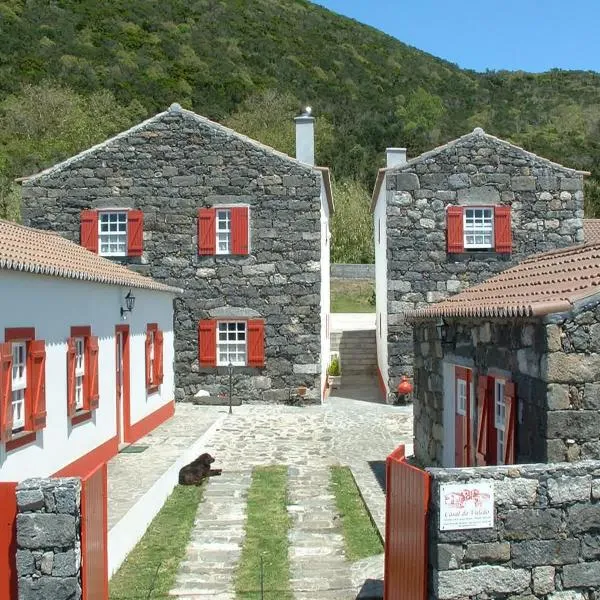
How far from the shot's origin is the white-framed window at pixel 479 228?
19.1m

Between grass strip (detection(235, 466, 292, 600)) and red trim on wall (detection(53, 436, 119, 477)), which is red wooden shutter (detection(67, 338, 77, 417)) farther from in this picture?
grass strip (detection(235, 466, 292, 600))

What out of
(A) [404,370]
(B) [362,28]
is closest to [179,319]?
(A) [404,370]

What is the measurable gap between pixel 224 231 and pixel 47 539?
46.0 feet

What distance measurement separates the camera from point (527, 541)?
581 cm

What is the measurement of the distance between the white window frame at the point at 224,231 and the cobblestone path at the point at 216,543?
8171 mm

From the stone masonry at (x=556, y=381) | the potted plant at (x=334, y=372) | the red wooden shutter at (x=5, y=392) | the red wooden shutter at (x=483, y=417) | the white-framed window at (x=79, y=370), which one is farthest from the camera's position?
the potted plant at (x=334, y=372)

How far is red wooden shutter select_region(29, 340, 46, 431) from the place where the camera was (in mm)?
9242

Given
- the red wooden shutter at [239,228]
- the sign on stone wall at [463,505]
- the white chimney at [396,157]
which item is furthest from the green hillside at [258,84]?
the sign on stone wall at [463,505]

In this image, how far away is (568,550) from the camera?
232 inches

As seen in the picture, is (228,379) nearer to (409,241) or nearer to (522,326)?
(409,241)

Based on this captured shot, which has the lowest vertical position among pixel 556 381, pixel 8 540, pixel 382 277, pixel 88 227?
pixel 8 540

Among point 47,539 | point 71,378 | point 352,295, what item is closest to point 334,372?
point 352,295

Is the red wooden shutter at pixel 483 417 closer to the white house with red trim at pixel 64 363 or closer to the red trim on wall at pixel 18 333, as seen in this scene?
the white house with red trim at pixel 64 363

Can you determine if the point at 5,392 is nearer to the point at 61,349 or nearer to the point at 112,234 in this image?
the point at 61,349
